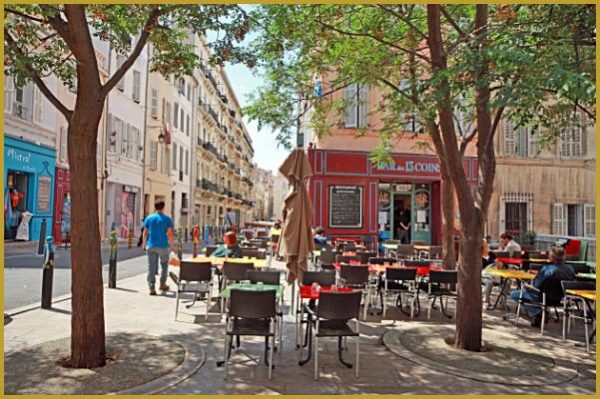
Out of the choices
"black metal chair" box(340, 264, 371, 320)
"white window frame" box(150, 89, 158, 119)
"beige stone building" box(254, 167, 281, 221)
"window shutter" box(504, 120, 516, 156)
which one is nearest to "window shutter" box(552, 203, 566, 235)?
"window shutter" box(504, 120, 516, 156)

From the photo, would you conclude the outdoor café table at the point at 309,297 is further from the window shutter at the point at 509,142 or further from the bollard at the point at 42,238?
the window shutter at the point at 509,142

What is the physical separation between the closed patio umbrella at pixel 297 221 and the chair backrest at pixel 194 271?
5.01 ft

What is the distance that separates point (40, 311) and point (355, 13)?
7538mm

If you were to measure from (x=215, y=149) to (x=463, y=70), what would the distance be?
43.3m

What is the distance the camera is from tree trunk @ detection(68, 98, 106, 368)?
16.3 feet

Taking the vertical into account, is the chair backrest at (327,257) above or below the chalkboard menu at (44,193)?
below

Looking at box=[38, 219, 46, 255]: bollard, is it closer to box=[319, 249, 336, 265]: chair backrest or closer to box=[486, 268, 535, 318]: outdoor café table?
box=[319, 249, 336, 265]: chair backrest

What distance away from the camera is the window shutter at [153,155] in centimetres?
2866

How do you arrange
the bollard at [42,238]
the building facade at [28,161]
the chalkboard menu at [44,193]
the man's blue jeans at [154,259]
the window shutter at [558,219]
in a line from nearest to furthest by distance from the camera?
the man's blue jeans at [154,259], the bollard at [42,238], the building facade at [28,161], the chalkboard menu at [44,193], the window shutter at [558,219]

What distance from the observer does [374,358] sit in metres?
5.73

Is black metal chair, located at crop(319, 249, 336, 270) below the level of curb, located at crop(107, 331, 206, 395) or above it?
above

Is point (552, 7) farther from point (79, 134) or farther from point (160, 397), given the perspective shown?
point (160, 397)

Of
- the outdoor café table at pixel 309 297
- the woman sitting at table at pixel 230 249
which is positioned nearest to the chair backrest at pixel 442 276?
the outdoor café table at pixel 309 297

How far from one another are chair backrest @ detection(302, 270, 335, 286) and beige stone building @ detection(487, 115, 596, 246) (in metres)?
16.9
